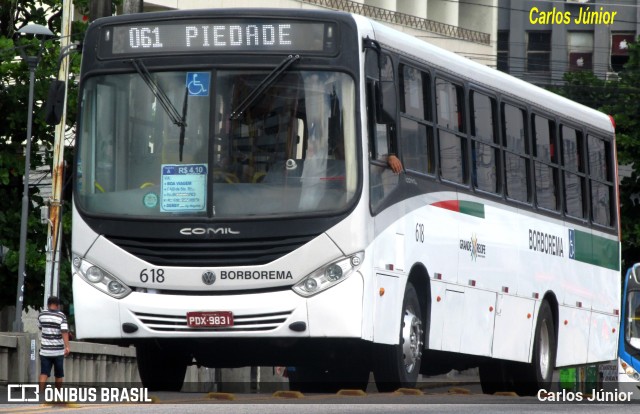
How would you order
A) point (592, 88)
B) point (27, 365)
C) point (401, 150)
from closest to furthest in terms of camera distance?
point (401, 150) → point (27, 365) → point (592, 88)

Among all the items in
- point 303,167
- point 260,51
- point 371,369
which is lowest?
point 371,369

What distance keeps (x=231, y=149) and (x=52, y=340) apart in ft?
28.0

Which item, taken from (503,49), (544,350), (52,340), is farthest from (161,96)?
(503,49)

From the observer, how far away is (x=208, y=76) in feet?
55.2

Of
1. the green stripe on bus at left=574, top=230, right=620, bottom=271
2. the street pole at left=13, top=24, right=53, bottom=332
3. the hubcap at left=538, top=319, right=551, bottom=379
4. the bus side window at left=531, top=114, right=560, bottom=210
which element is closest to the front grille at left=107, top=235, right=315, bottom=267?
the bus side window at left=531, top=114, right=560, bottom=210

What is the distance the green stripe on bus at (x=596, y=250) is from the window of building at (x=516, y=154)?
2184 mm

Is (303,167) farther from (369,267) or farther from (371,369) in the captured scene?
(371,369)

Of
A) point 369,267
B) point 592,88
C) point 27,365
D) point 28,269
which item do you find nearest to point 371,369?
point 369,267

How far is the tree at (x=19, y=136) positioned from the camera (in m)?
38.5

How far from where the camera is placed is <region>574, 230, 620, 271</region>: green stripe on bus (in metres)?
23.5

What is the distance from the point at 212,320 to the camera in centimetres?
1645

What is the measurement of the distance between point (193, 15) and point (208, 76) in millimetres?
651

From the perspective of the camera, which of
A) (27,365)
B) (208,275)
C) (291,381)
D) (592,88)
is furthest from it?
(592,88)

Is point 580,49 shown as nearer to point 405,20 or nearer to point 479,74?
point 405,20
